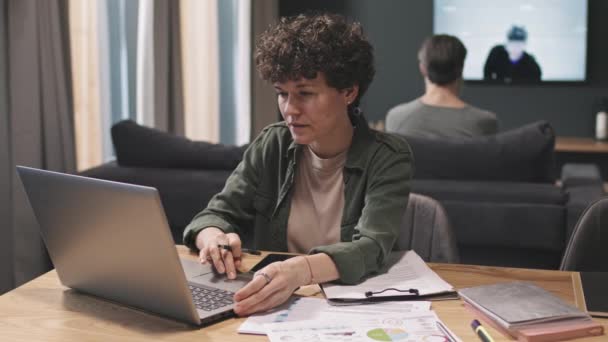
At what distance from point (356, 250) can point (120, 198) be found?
0.50 metres

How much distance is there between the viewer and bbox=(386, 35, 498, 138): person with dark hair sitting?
11.9 feet

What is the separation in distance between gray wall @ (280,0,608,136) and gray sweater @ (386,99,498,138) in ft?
7.56

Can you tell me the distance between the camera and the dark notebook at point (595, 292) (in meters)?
1.36

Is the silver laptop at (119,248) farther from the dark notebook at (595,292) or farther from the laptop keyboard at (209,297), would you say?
the dark notebook at (595,292)

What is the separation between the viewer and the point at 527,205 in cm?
267

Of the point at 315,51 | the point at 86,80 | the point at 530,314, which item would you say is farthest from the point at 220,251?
the point at 86,80

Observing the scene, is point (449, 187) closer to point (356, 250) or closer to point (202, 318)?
point (356, 250)

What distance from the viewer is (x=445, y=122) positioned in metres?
3.62

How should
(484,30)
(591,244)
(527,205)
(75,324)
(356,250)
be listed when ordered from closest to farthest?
(75,324)
(356,250)
(591,244)
(527,205)
(484,30)

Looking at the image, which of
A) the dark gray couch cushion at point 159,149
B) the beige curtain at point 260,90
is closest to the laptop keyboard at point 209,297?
the dark gray couch cushion at point 159,149

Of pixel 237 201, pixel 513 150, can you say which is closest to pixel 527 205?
pixel 513 150

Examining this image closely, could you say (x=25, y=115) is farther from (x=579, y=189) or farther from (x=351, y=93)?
(x=579, y=189)

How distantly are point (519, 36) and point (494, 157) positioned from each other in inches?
129

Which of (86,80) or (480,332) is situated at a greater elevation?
(86,80)
